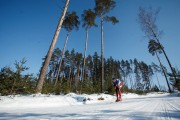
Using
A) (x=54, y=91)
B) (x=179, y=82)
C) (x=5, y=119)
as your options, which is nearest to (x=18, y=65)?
(x=54, y=91)

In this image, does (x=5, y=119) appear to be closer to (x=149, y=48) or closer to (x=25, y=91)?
(x=25, y=91)

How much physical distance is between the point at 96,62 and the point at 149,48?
2403cm

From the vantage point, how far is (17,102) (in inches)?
155

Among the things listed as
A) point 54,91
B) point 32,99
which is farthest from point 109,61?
point 32,99

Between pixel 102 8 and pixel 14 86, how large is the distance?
16.8m

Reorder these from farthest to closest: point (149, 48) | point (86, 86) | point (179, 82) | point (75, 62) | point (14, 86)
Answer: point (75, 62), point (149, 48), point (179, 82), point (86, 86), point (14, 86)

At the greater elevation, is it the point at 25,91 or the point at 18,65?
the point at 18,65

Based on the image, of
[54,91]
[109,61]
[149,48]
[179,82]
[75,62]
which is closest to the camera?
[54,91]

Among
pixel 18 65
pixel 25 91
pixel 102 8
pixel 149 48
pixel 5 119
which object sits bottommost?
pixel 5 119

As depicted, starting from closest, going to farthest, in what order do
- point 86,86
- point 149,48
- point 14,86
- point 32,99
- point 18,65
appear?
point 32,99 → point 14,86 → point 18,65 → point 86,86 → point 149,48

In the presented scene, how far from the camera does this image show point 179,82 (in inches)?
495

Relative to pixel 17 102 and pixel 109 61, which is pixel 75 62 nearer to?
pixel 109 61

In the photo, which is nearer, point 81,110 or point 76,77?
point 81,110

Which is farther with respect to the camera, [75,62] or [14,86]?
[75,62]
